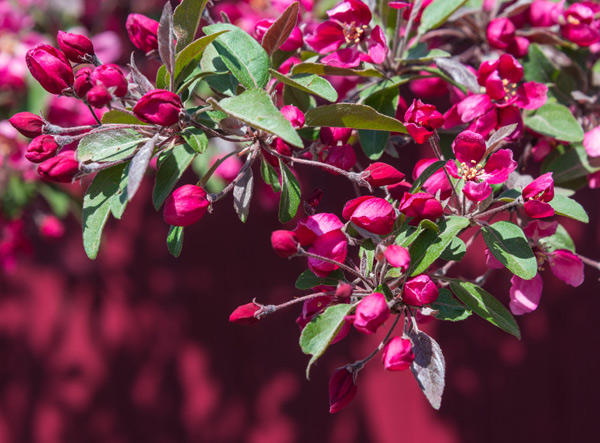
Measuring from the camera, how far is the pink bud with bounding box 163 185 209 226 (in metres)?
0.72

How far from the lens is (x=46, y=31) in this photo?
195cm

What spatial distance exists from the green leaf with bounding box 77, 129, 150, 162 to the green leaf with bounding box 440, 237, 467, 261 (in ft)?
1.42

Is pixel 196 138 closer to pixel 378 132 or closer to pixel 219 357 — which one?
pixel 378 132

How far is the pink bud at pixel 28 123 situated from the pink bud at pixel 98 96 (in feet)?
0.30

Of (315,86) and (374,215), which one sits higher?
(315,86)

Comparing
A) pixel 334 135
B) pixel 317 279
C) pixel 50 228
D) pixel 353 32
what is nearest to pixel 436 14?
pixel 353 32

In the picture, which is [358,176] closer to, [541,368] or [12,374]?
[541,368]

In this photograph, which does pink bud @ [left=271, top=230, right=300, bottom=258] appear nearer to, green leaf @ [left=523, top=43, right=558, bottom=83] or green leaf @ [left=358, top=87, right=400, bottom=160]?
green leaf @ [left=358, top=87, right=400, bottom=160]

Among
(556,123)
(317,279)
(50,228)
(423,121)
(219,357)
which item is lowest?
(219,357)

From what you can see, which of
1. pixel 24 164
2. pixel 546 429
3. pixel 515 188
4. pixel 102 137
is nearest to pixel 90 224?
pixel 102 137

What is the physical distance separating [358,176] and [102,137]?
344 millimetres

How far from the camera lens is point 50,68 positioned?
703 millimetres

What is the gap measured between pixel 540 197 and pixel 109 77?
1.89ft

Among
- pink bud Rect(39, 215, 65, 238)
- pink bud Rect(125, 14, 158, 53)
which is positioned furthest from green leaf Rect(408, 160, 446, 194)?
pink bud Rect(39, 215, 65, 238)
